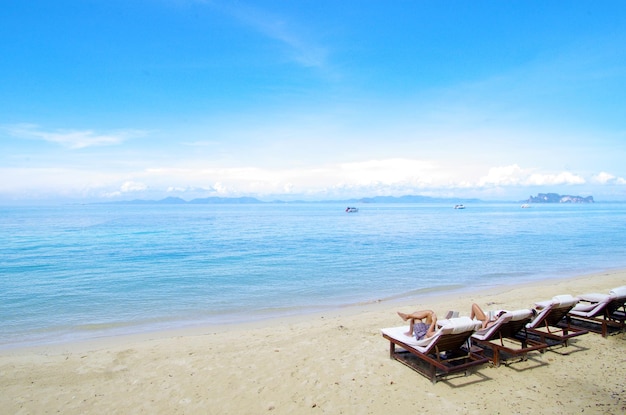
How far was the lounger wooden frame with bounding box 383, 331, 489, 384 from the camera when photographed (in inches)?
247

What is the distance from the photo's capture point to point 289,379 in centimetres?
680

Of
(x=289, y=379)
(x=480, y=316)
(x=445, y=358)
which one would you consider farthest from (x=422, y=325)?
(x=289, y=379)

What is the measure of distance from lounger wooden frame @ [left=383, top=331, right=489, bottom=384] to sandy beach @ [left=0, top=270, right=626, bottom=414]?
18 cm

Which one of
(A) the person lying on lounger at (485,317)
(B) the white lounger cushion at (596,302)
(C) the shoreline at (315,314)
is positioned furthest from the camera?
(C) the shoreline at (315,314)

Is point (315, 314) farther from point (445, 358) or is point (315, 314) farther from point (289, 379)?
point (445, 358)

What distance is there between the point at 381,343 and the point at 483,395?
2.79 metres

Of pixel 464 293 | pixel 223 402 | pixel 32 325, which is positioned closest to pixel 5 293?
pixel 32 325

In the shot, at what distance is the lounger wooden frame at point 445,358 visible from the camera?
6.27 m

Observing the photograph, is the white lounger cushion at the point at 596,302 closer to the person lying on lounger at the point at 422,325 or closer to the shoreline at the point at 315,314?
the shoreline at the point at 315,314

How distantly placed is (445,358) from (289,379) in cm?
289

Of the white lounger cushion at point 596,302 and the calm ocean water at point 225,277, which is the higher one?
the white lounger cushion at point 596,302

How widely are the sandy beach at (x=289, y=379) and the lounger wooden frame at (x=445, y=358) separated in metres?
0.18

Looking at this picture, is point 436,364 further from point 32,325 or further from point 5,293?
point 5,293

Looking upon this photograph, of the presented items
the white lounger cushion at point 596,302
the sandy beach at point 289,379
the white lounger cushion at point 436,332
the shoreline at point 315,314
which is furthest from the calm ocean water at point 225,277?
the white lounger cushion at point 596,302
